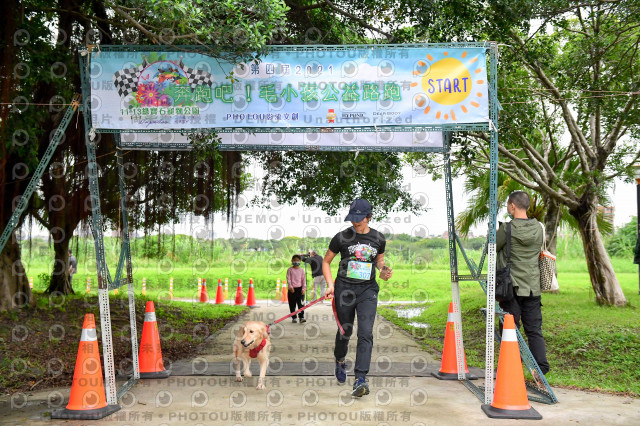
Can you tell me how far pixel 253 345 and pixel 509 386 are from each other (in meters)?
2.71

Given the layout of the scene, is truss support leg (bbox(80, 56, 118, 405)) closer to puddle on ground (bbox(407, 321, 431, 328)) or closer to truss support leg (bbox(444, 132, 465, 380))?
truss support leg (bbox(444, 132, 465, 380))

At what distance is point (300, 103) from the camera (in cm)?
611

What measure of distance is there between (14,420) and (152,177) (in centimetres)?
727

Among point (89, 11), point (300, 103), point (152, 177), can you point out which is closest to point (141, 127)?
point (300, 103)

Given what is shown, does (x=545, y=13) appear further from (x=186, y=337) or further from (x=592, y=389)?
(x=186, y=337)

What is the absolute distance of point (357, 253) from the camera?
20.3 feet

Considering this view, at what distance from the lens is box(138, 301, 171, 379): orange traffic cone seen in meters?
7.28

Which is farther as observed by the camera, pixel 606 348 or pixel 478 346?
pixel 478 346

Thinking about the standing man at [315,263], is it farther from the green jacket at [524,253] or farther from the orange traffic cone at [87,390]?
the orange traffic cone at [87,390]

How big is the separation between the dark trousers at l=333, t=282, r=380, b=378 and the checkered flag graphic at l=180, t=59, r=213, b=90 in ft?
8.04

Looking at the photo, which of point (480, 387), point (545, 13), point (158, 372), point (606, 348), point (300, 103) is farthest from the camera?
point (545, 13)

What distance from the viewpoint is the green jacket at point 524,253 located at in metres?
6.12

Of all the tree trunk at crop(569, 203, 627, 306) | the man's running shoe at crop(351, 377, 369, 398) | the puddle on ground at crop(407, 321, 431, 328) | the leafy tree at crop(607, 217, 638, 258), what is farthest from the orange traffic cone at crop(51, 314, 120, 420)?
the leafy tree at crop(607, 217, 638, 258)

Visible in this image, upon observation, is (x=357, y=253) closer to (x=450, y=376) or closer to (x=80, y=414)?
(x=450, y=376)
